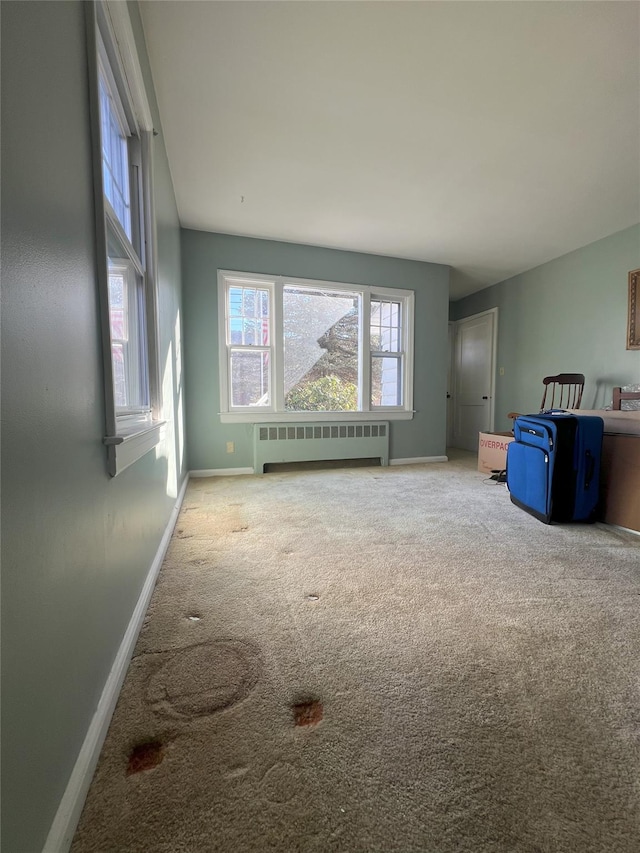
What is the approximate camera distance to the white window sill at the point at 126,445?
3.03 ft

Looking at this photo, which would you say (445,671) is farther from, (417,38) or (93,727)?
(417,38)

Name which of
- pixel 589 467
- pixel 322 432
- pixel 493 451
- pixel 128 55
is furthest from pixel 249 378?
pixel 589 467

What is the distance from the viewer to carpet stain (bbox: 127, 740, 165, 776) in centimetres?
72

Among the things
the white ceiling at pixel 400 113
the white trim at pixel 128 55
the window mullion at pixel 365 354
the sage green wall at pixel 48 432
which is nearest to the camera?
the sage green wall at pixel 48 432

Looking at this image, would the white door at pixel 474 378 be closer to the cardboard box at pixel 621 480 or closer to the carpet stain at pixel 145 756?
the cardboard box at pixel 621 480

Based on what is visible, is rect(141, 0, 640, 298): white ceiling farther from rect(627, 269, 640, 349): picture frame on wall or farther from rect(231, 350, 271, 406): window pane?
rect(231, 350, 271, 406): window pane

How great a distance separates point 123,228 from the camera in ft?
4.16

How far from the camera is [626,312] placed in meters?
3.30

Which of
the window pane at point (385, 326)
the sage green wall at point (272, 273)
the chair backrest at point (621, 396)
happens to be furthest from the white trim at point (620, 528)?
the window pane at point (385, 326)

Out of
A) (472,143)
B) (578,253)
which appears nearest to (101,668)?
(472,143)

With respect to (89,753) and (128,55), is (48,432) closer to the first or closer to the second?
(89,753)

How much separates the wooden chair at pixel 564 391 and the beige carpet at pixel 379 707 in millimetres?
2172

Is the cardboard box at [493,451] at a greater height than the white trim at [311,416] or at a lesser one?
lesser

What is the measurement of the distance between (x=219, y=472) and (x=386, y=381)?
2217 mm
